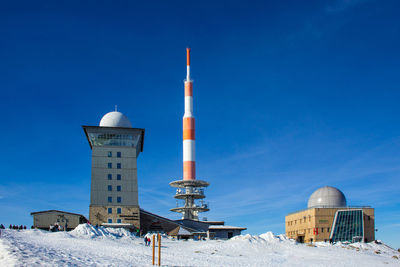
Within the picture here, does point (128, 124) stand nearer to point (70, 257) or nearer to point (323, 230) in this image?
point (323, 230)

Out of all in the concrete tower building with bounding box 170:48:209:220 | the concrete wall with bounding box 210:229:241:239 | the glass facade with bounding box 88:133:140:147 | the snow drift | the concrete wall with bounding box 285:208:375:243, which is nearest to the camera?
the snow drift

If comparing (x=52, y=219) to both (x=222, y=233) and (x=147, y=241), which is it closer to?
(x=147, y=241)

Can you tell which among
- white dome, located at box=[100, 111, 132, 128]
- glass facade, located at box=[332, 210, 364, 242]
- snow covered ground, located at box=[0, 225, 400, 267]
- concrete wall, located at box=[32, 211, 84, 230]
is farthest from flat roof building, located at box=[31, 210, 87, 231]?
glass facade, located at box=[332, 210, 364, 242]

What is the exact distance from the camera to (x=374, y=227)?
233 ft

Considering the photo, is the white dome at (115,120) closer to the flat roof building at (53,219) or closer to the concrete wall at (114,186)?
the concrete wall at (114,186)

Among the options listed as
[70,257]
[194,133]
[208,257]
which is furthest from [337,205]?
[70,257]

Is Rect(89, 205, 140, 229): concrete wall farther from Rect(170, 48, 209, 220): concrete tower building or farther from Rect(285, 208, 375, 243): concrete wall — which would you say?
Rect(285, 208, 375, 243): concrete wall

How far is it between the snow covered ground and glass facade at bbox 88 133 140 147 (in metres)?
21.2

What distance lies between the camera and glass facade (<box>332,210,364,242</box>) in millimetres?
67938

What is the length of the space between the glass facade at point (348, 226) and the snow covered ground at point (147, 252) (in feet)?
28.5

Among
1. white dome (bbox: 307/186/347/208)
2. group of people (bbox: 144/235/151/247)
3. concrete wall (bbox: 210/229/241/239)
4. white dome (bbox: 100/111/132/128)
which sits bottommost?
concrete wall (bbox: 210/229/241/239)

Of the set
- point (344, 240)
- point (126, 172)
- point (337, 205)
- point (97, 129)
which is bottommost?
point (344, 240)

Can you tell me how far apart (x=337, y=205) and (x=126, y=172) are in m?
36.2

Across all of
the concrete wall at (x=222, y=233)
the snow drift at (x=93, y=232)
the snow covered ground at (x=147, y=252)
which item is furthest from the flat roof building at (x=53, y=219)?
the concrete wall at (x=222, y=233)
